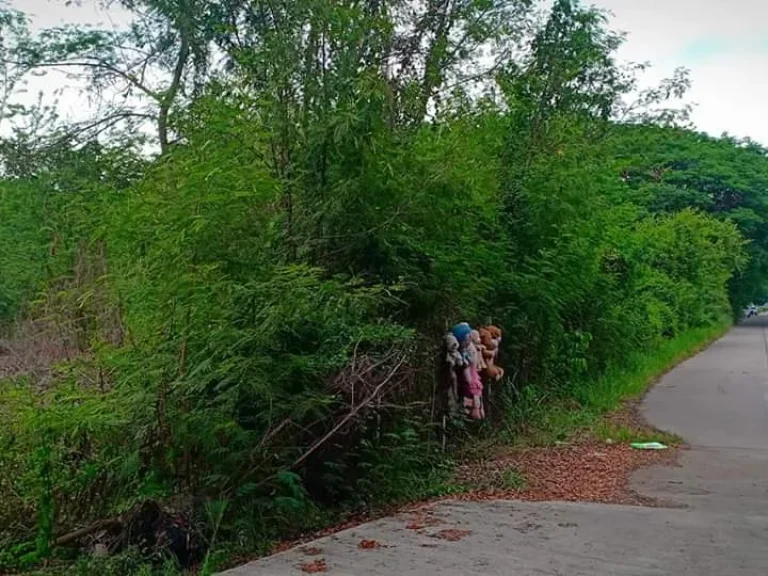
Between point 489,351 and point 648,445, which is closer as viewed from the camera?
point 489,351

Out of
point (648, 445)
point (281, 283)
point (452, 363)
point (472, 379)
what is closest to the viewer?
point (281, 283)

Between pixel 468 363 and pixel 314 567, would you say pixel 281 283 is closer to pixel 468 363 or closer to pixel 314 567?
pixel 314 567

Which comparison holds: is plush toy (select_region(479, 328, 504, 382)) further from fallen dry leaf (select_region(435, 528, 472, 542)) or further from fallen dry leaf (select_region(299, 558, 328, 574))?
fallen dry leaf (select_region(299, 558, 328, 574))

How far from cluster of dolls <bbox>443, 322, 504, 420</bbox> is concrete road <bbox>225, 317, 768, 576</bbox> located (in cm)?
153

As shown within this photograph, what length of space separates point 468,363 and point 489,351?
0.53 metres

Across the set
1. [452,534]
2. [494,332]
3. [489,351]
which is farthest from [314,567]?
[494,332]

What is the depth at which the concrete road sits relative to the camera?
4.52m

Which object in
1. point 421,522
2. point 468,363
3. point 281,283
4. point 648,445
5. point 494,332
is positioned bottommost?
point 648,445

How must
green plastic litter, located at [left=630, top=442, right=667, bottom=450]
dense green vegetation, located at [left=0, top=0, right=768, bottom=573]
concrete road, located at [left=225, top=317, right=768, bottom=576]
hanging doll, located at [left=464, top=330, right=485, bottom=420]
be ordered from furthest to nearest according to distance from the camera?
green plastic litter, located at [left=630, top=442, right=667, bottom=450] < hanging doll, located at [left=464, top=330, right=485, bottom=420] < dense green vegetation, located at [left=0, top=0, right=768, bottom=573] < concrete road, located at [left=225, top=317, right=768, bottom=576]

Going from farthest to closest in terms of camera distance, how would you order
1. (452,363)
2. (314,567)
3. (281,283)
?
1. (452,363)
2. (281,283)
3. (314,567)

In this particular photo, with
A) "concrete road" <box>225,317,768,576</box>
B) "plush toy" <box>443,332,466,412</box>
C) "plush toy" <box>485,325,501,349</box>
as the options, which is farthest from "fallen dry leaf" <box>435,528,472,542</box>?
"plush toy" <box>485,325,501,349</box>

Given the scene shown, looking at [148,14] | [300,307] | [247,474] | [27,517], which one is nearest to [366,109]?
[300,307]

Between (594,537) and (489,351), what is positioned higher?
(489,351)

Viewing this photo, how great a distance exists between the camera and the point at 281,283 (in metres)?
5.07
